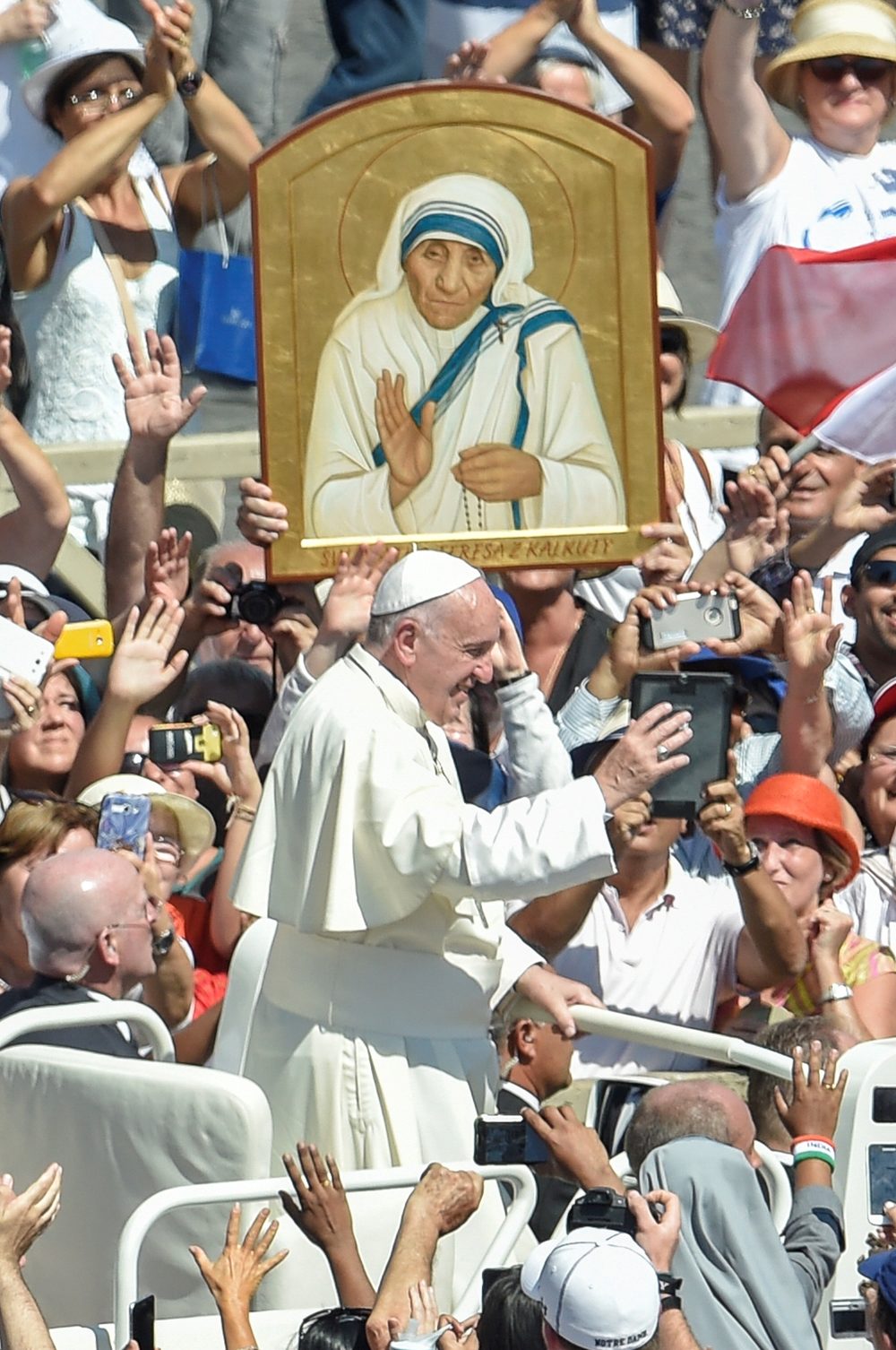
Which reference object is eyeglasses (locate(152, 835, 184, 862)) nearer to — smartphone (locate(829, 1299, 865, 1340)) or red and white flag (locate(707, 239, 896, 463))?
smartphone (locate(829, 1299, 865, 1340))

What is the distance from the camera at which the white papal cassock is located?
568cm

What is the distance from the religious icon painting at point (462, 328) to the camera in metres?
7.11

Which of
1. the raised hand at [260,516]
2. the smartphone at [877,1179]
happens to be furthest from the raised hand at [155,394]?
the smartphone at [877,1179]

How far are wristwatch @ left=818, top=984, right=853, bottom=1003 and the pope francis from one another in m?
0.72

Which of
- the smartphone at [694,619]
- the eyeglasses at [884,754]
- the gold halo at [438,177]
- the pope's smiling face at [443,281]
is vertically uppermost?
the gold halo at [438,177]

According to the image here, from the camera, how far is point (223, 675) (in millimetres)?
7473

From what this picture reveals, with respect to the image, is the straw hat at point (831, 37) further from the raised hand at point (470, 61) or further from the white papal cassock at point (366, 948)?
the white papal cassock at point (366, 948)

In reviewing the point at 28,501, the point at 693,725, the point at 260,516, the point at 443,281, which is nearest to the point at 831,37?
the point at 443,281

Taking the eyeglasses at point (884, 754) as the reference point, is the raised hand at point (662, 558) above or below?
above

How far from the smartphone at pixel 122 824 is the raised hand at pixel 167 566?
1017 millimetres

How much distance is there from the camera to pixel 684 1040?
5.60 metres

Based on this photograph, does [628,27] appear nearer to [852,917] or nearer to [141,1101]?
[852,917]

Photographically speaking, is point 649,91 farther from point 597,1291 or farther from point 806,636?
point 597,1291

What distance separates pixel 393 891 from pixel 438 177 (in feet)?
7.39
